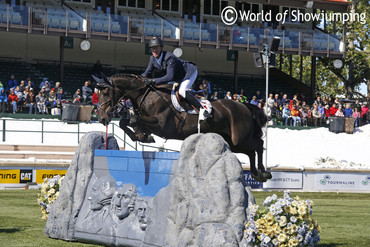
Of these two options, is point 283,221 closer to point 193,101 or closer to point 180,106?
point 180,106

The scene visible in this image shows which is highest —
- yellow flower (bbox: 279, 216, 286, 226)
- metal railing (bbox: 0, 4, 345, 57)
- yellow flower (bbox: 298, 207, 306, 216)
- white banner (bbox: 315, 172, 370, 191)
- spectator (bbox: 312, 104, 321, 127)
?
metal railing (bbox: 0, 4, 345, 57)

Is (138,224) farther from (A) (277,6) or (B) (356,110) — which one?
(A) (277,6)

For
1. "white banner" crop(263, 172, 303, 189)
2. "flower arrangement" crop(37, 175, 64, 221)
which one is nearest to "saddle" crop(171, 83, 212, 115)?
"flower arrangement" crop(37, 175, 64, 221)

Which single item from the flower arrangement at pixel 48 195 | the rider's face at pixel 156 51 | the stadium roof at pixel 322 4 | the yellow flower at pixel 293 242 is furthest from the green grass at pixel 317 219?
the stadium roof at pixel 322 4

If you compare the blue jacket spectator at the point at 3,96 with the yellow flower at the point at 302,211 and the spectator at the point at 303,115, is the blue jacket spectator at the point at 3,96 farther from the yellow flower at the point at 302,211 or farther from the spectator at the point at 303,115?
the yellow flower at the point at 302,211

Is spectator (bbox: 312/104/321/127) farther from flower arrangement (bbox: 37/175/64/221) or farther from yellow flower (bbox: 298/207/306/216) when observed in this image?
yellow flower (bbox: 298/207/306/216)

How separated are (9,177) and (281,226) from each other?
12.8 meters

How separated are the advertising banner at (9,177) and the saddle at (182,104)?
27.7ft

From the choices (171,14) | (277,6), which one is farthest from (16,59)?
(277,6)

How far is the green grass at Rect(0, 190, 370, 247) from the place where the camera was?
9930mm

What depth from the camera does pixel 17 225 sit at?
1154 centimetres

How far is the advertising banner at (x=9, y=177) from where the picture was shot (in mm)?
19000

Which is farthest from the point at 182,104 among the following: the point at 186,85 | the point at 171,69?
the point at 171,69

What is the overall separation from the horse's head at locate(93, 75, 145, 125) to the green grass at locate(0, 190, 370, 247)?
2238 mm
